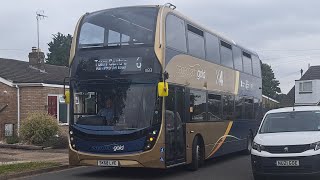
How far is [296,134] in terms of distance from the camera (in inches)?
465

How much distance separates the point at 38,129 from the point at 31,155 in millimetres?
3307

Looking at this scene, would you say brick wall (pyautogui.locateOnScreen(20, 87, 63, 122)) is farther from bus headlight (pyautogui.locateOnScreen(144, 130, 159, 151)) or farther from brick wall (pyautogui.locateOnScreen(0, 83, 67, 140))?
bus headlight (pyautogui.locateOnScreen(144, 130, 159, 151))

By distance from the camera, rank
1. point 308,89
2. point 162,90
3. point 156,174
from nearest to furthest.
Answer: point 162,90 → point 156,174 → point 308,89

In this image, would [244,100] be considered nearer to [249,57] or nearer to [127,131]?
[249,57]

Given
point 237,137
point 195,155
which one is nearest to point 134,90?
point 195,155

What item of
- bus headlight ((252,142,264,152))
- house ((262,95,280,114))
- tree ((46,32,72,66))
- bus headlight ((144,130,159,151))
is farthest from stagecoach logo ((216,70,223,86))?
tree ((46,32,72,66))

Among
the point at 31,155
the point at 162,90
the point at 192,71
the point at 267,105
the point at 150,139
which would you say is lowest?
the point at 31,155

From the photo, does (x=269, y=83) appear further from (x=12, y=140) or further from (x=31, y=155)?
(x=31, y=155)

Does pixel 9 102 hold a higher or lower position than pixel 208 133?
higher

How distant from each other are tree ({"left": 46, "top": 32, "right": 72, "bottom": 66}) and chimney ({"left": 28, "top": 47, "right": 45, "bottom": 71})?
39.5 meters

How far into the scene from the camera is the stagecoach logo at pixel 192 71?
13.9m

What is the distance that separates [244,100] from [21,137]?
10.1 metres

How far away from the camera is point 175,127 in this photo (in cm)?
1336

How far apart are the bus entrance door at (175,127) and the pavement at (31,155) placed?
14.0ft
